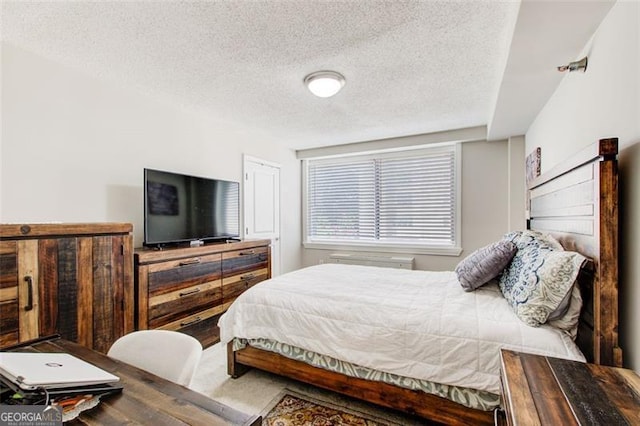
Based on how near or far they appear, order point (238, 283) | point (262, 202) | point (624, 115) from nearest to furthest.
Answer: point (624, 115), point (238, 283), point (262, 202)

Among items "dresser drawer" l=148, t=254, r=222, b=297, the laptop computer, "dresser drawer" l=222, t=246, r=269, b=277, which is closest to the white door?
"dresser drawer" l=222, t=246, r=269, b=277

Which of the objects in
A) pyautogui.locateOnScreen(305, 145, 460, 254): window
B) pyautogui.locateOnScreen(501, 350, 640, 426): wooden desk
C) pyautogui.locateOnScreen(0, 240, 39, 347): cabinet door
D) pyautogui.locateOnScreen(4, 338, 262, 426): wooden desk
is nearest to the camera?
pyautogui.locateOnScreen(4, 338, 262, 426): wooden desk

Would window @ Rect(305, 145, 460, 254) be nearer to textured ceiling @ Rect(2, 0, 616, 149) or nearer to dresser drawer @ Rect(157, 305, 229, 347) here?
textured ceiling @ Rect(2, 0, 616, 149)

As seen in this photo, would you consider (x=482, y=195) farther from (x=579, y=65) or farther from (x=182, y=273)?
(x=182, y=273)

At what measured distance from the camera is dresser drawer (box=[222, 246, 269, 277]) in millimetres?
3115

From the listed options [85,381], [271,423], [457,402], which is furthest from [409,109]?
[85,381]

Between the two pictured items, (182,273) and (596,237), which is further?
(182,273)

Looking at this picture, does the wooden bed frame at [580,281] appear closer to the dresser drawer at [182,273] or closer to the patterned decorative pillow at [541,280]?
the patterned decorative pillow at [541,280]

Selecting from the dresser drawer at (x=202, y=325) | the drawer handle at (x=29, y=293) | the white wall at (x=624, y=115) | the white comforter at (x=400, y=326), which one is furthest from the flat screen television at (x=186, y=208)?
the white wall at (x=624, y=115)

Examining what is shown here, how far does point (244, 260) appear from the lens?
10.9 feet

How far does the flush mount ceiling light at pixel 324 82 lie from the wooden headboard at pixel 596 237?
1.69 meters

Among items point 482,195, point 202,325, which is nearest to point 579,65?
point 482,195

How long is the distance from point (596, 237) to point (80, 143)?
11.3 feet

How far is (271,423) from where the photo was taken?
1.81 m
